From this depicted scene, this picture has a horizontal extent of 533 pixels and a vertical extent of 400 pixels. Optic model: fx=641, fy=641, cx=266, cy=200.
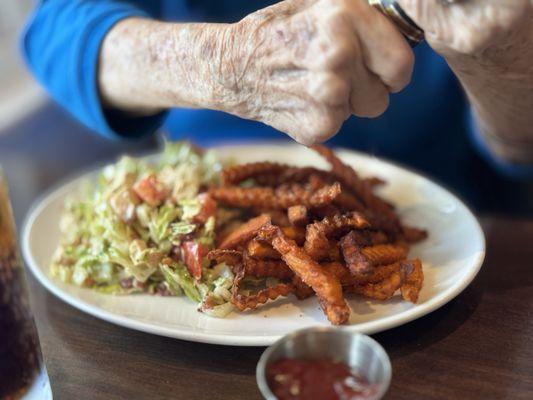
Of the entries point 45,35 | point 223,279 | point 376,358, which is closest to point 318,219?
point 223,279

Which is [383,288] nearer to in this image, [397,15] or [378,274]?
[378,274]

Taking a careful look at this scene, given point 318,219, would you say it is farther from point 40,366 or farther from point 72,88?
point 72,88

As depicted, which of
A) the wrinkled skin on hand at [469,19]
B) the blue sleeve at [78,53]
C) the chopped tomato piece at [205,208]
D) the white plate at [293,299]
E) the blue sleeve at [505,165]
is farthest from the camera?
the blue sleeve at [505,165]

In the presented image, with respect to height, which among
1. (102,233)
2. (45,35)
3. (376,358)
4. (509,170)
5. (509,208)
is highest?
(45,35)

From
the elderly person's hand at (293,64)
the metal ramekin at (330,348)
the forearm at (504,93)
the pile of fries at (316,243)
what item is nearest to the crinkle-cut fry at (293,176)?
the pile of fries at (316,243)

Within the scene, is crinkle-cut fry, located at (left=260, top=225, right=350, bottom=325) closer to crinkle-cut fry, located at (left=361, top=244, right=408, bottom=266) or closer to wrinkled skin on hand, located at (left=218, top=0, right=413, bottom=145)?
crinkle-cut fry, located at (left=361, top=244, right=408, bottom=266)

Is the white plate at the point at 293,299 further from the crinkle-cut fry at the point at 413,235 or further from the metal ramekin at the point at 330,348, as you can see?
the metal ramekin at the point at 330,348
